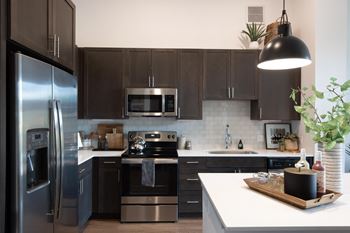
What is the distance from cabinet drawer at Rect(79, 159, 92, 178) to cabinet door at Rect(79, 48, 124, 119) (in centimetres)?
75

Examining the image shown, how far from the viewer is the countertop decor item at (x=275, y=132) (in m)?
4.31

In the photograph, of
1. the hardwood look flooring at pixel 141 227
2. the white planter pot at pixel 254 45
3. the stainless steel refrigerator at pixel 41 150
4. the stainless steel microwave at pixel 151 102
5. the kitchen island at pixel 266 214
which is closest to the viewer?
the kitchen island at pixel 266 214

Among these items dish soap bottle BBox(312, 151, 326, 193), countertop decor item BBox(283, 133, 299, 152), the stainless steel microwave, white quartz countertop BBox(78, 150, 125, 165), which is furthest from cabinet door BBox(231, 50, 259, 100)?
dish soap bottle BBox(312, 151, 326, 193)

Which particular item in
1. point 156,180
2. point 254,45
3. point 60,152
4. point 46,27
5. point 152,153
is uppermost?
point 254,45

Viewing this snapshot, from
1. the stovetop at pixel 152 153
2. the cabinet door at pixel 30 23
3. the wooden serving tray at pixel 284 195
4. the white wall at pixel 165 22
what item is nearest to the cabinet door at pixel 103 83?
the white wall at pixel 165 22

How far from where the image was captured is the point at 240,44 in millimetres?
4371

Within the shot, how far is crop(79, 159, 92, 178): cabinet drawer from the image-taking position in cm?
314

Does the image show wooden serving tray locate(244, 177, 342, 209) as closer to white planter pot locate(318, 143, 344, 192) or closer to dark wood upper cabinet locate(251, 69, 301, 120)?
white planter pot locate(318, 143, 344, 192)

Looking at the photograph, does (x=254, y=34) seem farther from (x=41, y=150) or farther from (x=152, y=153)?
(x=41, y=150)

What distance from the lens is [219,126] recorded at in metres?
4.37

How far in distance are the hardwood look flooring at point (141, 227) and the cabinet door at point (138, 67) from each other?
6.14 ft

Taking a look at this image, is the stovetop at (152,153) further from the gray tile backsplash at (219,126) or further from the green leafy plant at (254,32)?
the green leafy plant at (254,32)

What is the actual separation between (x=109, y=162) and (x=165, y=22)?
2285 millimetres

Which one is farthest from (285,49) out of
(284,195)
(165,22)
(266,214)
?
(165,22)
